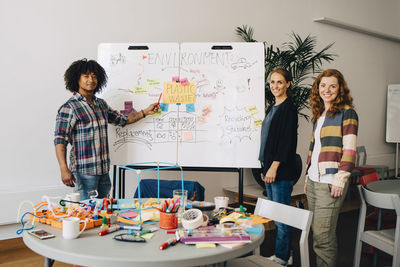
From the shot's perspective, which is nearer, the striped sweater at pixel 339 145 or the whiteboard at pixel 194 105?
the striped sweater at pixel 339 145

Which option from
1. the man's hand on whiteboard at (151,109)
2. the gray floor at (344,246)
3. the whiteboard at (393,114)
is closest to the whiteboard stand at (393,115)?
the whiteboard at (393,114)

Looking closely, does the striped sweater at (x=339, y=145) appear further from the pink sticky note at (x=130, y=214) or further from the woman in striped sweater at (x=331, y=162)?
the pink sticky note at (x=130, y=214)

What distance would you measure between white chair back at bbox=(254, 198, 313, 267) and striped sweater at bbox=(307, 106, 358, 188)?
0.47 meters

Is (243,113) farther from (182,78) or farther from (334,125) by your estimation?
(334,125)

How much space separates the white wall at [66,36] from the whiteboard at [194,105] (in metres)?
0.57

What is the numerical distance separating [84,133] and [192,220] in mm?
1347

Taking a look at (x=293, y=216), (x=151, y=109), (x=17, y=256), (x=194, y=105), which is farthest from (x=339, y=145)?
(x=17, y=256)

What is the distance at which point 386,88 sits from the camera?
21.2ft

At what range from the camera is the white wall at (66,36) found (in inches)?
116

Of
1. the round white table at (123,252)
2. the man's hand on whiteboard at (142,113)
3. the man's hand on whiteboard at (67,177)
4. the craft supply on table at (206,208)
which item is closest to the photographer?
the round white table at (123,252)

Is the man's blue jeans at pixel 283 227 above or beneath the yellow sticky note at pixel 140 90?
beneath

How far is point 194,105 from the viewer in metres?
2.90

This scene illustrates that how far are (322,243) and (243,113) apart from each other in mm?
1236

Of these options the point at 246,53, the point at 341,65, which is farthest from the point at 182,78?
the point at 341,65
